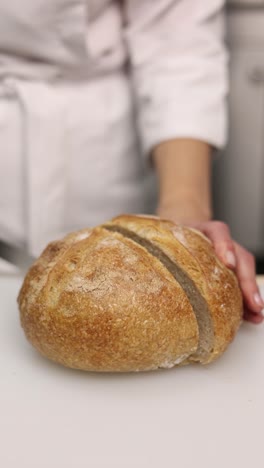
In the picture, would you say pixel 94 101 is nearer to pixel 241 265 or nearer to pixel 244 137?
pixel 241 265

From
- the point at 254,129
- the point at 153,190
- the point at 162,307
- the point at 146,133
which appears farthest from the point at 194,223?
the point at 254,129

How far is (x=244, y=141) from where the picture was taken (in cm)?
194

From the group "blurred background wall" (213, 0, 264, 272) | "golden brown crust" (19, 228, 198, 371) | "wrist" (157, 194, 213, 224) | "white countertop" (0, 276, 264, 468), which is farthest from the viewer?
"blurred background wall" (213, 0, 264, 272)

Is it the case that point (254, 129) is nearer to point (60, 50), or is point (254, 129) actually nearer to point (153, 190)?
point (153, 190)

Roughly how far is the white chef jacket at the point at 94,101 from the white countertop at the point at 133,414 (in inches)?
18.3

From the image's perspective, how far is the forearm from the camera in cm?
116

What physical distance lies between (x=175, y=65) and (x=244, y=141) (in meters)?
0.63

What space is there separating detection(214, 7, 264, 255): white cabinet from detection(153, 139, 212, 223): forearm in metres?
0.63

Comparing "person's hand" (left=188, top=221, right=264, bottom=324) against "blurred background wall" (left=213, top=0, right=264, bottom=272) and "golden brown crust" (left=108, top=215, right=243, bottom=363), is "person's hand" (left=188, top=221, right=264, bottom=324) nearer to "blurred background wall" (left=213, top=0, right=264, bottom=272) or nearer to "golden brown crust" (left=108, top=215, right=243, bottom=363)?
"golden brown crust" (left=108, top=215, right=243, bottom=363)

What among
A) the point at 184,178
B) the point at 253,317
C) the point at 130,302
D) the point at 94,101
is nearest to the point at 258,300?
the point at 253,317

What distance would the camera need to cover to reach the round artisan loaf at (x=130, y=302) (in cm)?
81

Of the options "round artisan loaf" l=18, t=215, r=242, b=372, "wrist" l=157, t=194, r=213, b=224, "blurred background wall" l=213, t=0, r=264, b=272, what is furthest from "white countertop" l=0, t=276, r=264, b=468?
"blurred background wall" l=213, t=0, r=264, b=272

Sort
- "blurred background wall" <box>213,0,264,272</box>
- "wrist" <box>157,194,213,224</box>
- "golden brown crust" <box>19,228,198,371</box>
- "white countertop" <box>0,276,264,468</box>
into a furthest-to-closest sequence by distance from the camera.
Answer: "blurred background wall" <box>213,0,264,272</box>
"wrist" <box>157,194,213,224</box>
"golden brown crust" <box>19,228,198,371</box>
"white countertop" <box>0,276,264,468</box>

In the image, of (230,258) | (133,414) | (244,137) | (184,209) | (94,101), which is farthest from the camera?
(244,137)
